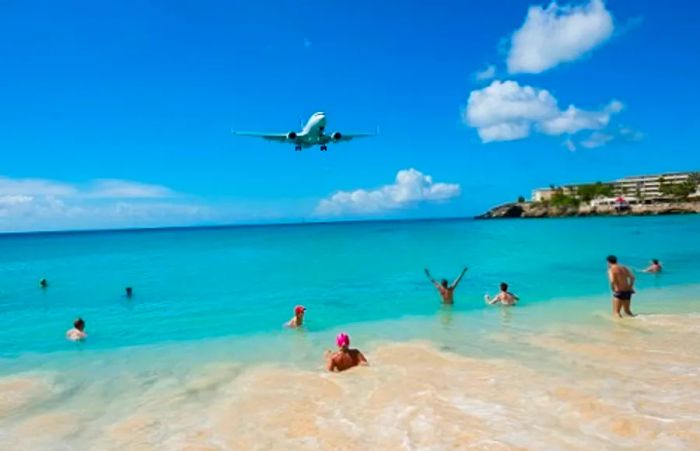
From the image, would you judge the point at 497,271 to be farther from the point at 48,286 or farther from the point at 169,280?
the point at 48,286

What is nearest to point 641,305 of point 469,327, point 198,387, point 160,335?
point 469,327

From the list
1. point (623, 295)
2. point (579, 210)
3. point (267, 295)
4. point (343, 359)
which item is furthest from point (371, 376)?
point (579, 210)

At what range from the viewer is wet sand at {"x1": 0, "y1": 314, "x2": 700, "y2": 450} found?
6297 mm

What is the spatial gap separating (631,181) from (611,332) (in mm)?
169520

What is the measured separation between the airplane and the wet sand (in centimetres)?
1838

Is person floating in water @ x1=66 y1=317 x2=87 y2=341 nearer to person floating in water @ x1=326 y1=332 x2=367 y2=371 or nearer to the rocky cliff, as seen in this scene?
person floating in water @ x1=326 y1=332 x2=367 y2=371

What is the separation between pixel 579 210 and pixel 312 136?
140 metres

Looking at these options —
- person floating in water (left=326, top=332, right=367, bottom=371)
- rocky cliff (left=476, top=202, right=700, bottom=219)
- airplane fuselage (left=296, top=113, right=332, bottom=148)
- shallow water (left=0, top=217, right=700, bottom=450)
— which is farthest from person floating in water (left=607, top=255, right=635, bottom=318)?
rocky cliff (left=476, top=202, right=700, bottom=219)

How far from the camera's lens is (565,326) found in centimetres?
1274

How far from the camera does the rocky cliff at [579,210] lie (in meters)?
122

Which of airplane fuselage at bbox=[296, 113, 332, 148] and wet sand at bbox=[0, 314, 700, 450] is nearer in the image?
wet sand at bbox=[0, 314, 700, 450]

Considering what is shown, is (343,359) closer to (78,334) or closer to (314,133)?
(78,334)

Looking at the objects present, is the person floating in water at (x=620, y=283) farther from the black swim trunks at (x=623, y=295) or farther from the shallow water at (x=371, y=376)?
the shallow water at (x=371, y=376)

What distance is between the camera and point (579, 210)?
5871 inches
